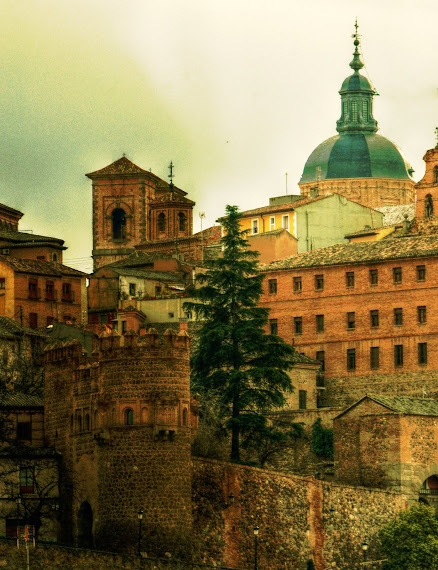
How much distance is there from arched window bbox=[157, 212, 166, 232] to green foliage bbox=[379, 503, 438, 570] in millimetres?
62241

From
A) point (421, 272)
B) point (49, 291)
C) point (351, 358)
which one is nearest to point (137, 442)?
point (351, 358)

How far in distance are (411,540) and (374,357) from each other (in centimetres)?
2558

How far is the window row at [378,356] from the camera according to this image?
351 ft

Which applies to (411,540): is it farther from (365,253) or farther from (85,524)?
(365,253)

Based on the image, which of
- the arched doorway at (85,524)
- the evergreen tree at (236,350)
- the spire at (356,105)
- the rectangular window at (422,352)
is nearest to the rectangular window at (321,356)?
the rectangular window at (422,352)

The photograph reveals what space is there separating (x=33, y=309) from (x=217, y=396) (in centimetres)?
2554

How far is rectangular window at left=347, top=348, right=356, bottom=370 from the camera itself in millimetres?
108869

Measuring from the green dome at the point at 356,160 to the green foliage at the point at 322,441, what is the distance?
77.0 metres

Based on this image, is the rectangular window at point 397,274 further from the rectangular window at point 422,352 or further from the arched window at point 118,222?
the arched window at point 118,222

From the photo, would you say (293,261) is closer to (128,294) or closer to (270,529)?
(128,294)

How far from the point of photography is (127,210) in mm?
148375

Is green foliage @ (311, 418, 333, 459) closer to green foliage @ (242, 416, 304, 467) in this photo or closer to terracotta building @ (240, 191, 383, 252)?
green foliage @ (242, 416, 304, 467)

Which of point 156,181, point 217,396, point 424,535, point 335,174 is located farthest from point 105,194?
point 424,535

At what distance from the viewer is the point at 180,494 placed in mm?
74500
